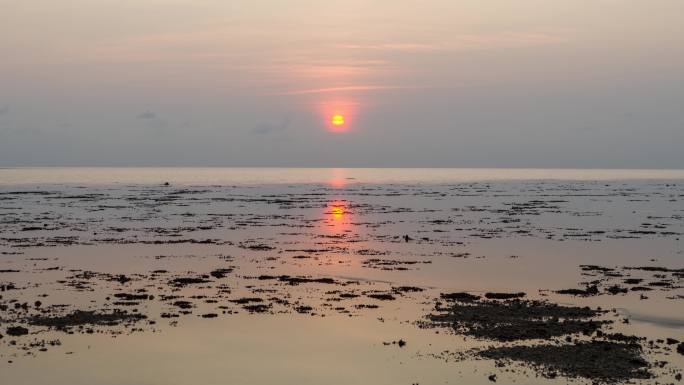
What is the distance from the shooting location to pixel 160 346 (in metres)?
19.6

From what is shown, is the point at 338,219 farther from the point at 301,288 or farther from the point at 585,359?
the point at 585,359

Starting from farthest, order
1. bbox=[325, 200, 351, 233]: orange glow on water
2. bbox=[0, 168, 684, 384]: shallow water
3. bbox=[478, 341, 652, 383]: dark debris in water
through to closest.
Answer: bbox=[325, 200, 351, 233]: orange glow on water
bbox=[0, 168, 684, 384]: shallow water
bbox=[478, 341, 652, 383]: dark debris in water

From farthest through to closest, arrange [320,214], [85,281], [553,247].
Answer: [320,214], [553,247], [85,281]

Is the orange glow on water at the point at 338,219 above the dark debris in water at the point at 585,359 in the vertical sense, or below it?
below

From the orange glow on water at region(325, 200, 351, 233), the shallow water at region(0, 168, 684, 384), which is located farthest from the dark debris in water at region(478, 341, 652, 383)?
the orange glow on water at region(325, 200, 351, 233)

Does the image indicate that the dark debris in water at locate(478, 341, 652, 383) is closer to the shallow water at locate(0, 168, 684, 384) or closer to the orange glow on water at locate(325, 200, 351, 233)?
the shallow water at locate(0, 168, 684, 384)

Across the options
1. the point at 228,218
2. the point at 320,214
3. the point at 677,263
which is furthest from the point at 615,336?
the point at 320,214

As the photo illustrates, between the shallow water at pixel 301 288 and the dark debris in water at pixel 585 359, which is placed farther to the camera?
the shallow water at pixel 301 288

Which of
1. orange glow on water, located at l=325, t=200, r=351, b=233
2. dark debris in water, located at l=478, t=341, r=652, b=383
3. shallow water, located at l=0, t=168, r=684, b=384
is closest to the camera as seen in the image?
dark debris in water, located at l=478, t=341, r=652, b=383

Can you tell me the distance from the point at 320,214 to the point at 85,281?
47391 mm

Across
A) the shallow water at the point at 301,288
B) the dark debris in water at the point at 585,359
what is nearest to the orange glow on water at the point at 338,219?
the shallow water at the point at 301,288

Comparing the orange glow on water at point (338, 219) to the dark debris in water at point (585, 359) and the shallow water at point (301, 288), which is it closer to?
the shallow water at point (301, 288)

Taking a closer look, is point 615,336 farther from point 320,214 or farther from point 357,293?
point 320,214

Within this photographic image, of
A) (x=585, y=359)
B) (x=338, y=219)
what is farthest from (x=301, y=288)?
(x=338, y=219)
